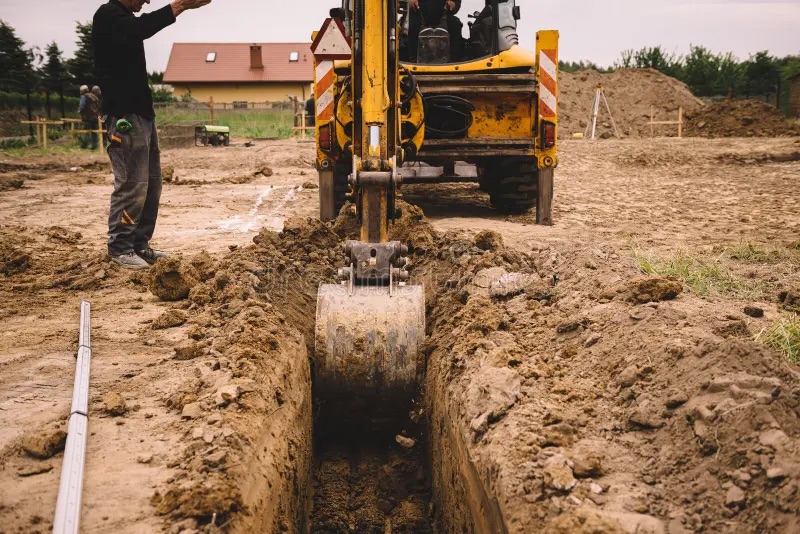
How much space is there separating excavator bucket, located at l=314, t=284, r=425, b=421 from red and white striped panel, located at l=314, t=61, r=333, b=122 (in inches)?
135

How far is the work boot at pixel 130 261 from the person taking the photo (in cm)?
537

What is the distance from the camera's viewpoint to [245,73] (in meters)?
47.2

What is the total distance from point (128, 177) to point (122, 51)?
3.02 ft

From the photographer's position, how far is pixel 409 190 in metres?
10.7

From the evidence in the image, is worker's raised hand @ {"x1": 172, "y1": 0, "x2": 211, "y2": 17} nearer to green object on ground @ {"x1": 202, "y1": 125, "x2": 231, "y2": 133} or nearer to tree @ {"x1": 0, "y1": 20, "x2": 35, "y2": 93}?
green object on ground @ {"x1": 202, "y1": 125, "x2": 231, "y2": 133}

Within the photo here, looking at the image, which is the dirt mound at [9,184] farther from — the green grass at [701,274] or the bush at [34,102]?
the bush at [34,102]

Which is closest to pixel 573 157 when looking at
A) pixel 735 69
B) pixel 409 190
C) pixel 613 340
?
pixel 409 190

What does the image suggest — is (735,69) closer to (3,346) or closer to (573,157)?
(573,157)

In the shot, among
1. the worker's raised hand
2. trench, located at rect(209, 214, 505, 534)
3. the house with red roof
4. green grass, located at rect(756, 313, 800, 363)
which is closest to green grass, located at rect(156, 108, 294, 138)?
the house with red roof

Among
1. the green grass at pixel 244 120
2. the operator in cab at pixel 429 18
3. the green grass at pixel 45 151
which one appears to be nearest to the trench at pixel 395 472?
the operator in cab at pixel 429 18

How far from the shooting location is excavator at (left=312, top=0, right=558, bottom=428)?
370cm

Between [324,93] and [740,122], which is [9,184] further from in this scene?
[740,122]

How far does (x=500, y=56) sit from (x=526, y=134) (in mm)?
804

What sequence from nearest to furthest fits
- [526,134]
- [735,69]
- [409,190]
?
[526,134] < [409,190] < [735,69]
